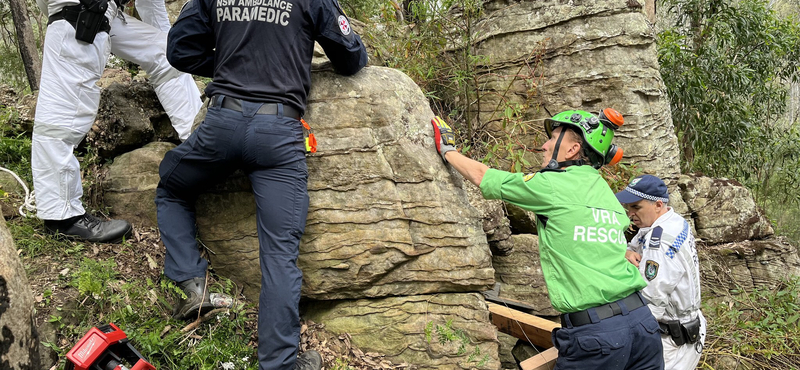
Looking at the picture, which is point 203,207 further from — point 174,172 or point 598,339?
point 598,339

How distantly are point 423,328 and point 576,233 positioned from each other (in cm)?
141

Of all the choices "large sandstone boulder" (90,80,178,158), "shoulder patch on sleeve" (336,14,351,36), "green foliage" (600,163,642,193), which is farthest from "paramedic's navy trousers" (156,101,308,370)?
"green foliage" (600,163,642,193)

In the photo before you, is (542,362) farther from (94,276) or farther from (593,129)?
(94,276)

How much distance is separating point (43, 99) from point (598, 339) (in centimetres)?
427

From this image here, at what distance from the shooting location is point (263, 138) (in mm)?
3279

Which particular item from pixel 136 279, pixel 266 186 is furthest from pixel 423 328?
pixel 136 279

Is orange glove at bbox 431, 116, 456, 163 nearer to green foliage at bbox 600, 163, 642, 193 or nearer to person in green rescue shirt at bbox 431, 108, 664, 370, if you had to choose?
person in green rescue shirt at bbox 431, 108, 664, 370

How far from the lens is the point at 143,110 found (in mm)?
5090

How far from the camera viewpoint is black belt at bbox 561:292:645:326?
3168 millimetres

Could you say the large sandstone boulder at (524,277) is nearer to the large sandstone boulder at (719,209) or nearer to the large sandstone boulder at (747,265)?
the large sandstone boulder at (747,265)

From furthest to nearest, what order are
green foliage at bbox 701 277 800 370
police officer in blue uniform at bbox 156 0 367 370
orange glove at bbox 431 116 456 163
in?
green foliage at bbox 701 277 800 370, orange glove at bbox 431 116 456 163, police officer in blue uniform at bbox 156 0 367 370

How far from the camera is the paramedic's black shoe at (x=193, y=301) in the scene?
3.54 meters

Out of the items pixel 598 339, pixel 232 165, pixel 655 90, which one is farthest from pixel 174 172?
pixel 655 90

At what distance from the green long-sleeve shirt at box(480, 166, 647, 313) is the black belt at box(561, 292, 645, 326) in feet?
0.11
